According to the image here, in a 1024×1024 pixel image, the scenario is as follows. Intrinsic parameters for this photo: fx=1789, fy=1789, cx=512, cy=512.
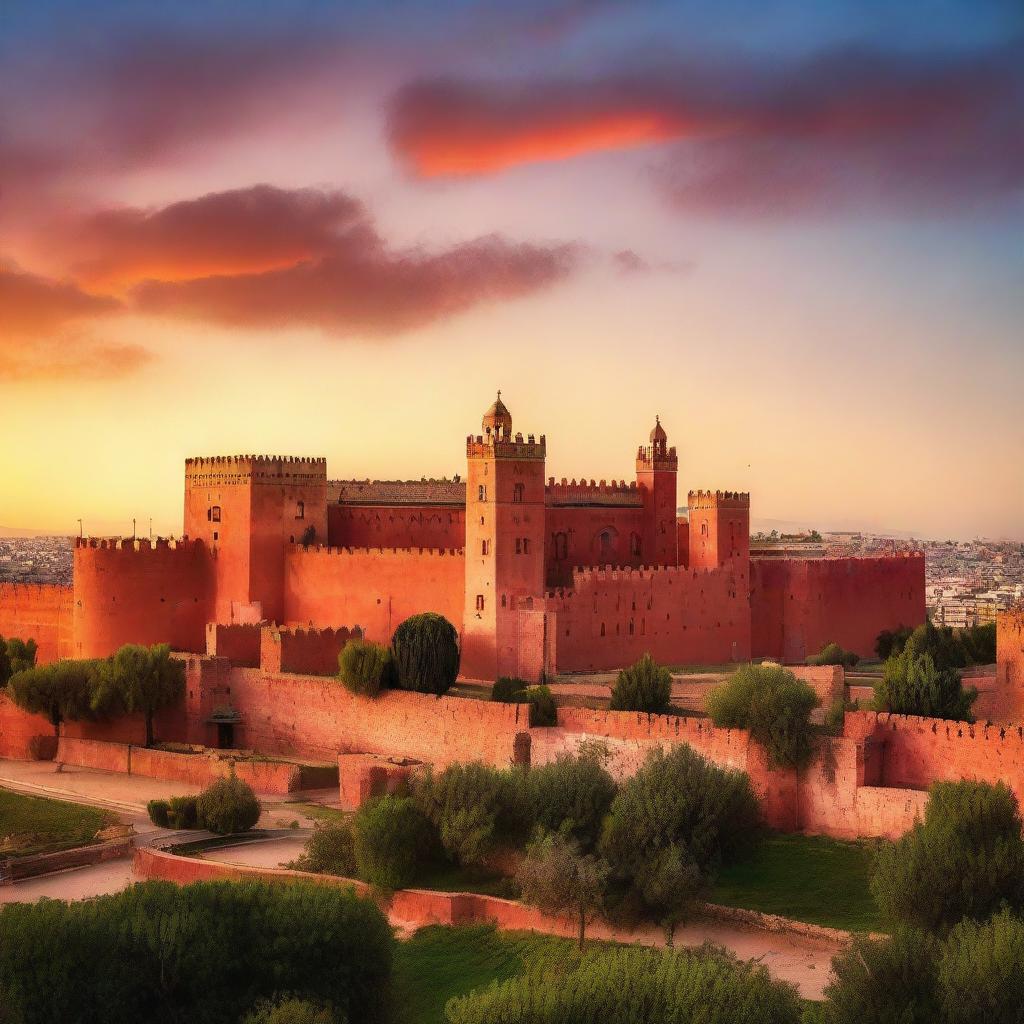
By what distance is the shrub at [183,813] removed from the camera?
1225 inches

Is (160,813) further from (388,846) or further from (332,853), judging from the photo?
(388,846)

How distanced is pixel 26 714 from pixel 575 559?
42.1 feet

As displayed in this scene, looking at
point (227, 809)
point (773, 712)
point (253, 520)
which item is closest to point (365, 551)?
point (253, 520)

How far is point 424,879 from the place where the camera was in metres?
27.5

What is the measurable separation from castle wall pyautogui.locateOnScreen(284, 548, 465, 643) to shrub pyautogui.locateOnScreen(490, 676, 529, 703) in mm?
3947

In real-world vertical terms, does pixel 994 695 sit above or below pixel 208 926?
above

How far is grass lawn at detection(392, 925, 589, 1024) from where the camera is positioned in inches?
913

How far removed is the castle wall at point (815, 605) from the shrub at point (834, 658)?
0.98 metres

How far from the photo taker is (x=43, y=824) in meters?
31.6

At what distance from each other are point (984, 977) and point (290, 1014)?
7231mm

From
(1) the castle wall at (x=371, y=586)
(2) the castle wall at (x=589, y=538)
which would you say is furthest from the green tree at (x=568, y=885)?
(2) the castle wall at (x=589, y=538)

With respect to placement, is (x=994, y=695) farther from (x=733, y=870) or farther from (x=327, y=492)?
(x=327, y=492)

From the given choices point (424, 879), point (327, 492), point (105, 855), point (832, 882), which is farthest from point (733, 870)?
point (327, 492)

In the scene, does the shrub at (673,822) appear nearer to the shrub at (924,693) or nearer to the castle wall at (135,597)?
the shrub at (924,693)
